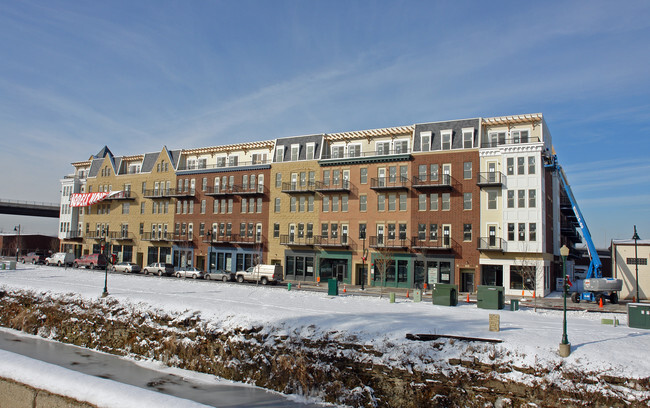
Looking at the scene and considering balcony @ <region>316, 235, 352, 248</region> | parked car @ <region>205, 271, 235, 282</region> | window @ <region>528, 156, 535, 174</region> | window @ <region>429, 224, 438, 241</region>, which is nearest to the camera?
window @ <region>528, 156, 535, 174</region>

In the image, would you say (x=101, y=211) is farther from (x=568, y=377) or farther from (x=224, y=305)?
(x=568, y=377)

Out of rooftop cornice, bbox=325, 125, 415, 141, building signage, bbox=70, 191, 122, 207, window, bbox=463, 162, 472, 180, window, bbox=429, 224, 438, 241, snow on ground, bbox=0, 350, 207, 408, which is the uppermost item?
rooftop cornice, bbox=325, 125, 415, 141

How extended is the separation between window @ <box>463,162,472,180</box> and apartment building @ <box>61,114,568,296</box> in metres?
0.10

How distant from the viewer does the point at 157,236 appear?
65625mm

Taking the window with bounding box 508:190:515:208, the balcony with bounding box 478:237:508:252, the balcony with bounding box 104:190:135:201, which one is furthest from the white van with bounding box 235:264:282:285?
the balcony with bounding box 104:190:135:201

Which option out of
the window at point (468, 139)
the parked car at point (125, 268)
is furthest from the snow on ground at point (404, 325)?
the parked car at point (125, 268)

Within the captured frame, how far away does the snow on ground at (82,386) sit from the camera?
15.0 ft

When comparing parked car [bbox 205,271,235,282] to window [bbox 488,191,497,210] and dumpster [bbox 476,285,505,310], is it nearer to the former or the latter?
window [bbox 488,191,497,210]

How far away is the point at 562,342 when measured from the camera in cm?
1488

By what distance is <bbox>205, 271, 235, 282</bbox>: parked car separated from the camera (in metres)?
46.9

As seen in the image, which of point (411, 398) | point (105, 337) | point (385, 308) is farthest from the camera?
point (385, 308)

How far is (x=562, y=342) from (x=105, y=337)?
19686 millimetres

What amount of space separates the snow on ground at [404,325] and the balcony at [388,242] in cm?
2076

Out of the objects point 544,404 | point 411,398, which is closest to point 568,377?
point 544,404
